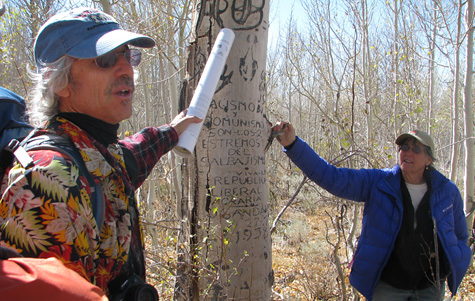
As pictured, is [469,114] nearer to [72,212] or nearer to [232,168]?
[232,168]

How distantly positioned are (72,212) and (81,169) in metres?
0.15

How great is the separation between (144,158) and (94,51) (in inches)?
22.6

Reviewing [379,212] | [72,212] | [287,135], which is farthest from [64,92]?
[379,212]

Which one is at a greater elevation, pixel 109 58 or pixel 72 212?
pixel 109 58

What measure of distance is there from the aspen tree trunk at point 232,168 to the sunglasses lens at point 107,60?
1.94 feet

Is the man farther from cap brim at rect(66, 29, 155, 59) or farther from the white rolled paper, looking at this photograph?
the white rolled paper

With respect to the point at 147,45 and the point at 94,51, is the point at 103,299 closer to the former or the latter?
the point at 94,51

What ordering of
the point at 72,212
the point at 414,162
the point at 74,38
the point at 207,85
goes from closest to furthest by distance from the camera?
the point at 72,212 < the point at 74,38 < the point at 207,85 < the point at 414,162

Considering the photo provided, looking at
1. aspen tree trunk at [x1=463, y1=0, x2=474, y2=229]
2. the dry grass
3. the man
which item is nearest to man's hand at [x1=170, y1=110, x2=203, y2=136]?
the man

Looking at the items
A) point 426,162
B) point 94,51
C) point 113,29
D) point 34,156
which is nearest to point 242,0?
point 113,29

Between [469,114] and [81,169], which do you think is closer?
[81,169]

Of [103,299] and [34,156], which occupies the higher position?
[34,156]

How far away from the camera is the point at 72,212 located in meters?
0.83

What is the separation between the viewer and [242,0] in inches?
65.7
